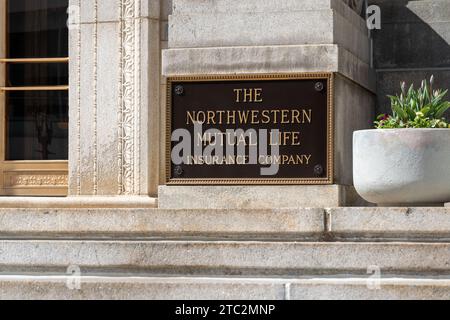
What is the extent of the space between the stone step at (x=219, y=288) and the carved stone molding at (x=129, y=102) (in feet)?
10.7

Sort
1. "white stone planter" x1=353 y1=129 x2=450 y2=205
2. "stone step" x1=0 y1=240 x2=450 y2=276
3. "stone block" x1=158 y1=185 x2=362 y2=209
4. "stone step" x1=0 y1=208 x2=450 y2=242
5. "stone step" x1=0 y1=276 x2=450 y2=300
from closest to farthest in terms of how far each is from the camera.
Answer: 1. "stone step" x1=0 y1=276 x2=450 y2=300
2. "stone step" x1=0 y1=240 x2=450 y2=276
3. "stone step" x1=0 y1=208 x2=450 y2=242
4. "white stone planter" x1=353 y1=129 x2=450 y2=205
5. "stone block" x1=158 y1=185 x2=362 y2=209

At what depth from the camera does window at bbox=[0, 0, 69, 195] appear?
46.6ft

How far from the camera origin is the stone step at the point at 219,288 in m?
9.36

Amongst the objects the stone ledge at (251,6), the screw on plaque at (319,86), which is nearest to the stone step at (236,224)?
the screw on plaque at (319,86)

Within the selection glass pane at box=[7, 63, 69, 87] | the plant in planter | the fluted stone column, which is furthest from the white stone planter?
glass pane at box=[7, 63, 69, 87]

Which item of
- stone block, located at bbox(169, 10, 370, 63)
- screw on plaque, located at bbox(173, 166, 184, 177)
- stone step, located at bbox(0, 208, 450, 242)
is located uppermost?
stone block, located at bbox(169, 10, 370, 63)

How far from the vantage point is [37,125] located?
14445 mm

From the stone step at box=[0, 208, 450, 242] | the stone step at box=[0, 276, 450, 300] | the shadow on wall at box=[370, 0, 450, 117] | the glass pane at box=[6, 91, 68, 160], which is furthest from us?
the glass pane at box=[6, 91, 68, 160]

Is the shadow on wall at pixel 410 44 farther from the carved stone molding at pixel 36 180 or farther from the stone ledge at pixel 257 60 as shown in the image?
the carved stone molding at pixel 36 180

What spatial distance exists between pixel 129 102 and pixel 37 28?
194 centimetres

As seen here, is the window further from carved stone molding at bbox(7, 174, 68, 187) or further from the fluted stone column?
the fluted stone column

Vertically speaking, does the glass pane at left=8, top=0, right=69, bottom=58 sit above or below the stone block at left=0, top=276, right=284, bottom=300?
above

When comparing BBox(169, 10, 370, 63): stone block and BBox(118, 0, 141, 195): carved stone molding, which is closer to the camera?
BBox(169, 10, 370, 63): stone block

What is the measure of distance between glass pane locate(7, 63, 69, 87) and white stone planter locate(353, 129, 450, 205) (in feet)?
15.9
